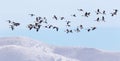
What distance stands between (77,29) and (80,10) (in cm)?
145

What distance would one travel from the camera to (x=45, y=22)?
114ft

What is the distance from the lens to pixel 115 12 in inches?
1369

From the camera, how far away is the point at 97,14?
113 ft

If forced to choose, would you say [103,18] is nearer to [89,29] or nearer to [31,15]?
[89,29]

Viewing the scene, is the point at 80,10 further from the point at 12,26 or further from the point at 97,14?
the point at 12,26

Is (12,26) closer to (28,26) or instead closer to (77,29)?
(28,26)

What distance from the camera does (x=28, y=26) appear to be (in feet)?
116

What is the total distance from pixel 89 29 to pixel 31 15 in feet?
14.2

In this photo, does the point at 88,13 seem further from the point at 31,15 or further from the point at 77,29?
the point at 31,15

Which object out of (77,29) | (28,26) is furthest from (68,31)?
(28,26)

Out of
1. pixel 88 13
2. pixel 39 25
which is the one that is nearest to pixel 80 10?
pixel 88 13

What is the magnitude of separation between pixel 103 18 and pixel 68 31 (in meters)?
2.73

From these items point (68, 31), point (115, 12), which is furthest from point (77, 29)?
point (115, 12)

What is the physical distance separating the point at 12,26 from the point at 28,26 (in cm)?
130
